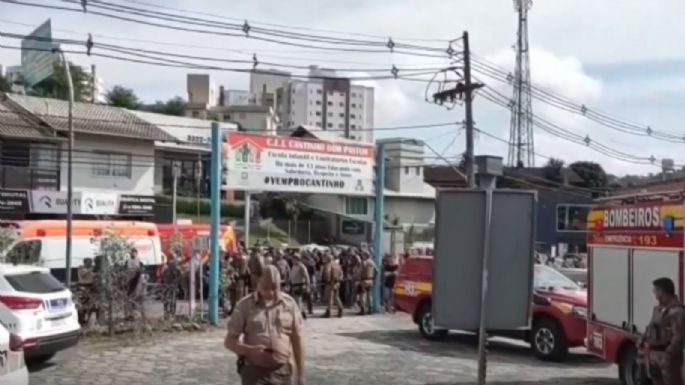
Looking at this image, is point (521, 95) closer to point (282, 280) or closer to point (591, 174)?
point (282, 280)

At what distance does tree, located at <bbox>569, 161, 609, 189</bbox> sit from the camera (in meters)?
83.3

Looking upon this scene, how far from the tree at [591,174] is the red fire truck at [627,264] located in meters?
70.4

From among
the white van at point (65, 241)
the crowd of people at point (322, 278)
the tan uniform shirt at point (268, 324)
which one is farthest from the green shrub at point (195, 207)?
the tan uniform shirt at point (268, 324)

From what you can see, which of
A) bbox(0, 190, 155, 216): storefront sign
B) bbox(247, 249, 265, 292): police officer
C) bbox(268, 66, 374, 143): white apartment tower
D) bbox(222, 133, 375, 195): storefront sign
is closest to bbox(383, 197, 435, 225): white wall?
bbox(268, 66, 374, 143): white apartment tower

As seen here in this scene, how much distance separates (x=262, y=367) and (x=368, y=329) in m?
14.6

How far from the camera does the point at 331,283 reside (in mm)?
24266

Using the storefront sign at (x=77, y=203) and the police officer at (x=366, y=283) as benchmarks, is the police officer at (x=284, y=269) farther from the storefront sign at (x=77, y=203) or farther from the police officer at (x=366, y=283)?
the storefront sign at (x=77, y=203)

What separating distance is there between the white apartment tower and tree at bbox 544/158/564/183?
15441 mm

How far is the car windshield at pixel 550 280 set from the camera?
59.4 feet

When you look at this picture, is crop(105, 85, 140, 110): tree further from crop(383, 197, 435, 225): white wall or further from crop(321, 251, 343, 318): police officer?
crop(321, 251, 343, 318): police officer

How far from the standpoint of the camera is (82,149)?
4816 cm

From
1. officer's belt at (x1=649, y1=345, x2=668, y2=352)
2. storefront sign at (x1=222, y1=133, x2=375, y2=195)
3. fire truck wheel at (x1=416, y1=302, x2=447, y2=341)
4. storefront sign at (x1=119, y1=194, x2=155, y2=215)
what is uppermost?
storefront sign at (x1=222, y1=133, x2=375, y2=195)

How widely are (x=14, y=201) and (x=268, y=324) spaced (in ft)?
121

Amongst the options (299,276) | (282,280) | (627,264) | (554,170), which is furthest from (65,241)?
(554,170)
